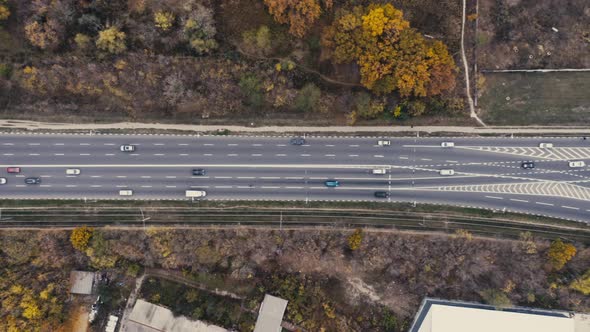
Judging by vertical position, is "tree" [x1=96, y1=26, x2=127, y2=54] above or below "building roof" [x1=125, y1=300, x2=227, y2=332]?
above

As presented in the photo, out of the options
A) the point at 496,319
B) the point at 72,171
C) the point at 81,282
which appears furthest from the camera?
the point at 72,171

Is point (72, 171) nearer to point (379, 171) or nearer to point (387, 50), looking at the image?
point (379, 171)

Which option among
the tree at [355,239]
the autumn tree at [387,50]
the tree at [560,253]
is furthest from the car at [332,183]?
the tree at [560,253]

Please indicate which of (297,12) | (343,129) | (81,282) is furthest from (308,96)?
(81,282)

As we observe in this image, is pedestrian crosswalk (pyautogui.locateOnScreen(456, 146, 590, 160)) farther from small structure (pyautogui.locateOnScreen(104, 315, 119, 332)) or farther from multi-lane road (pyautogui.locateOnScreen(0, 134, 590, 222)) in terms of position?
small structure (pyautogui.locateOnScreen(104, 315, 119, 332))

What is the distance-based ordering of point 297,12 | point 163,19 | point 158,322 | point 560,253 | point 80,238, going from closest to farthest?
point 297,12 < point 163,19 < point 560,253 < point 80,238 < point 158,322

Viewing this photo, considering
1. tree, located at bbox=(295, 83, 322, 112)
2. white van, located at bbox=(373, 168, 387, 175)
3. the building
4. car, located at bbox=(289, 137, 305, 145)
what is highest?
tree, located at bbox=(295, 83, 322, 112)

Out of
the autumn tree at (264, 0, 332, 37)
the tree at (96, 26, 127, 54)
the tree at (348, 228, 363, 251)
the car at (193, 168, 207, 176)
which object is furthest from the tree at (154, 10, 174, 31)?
the tree at (348, 228, 363, 251)
